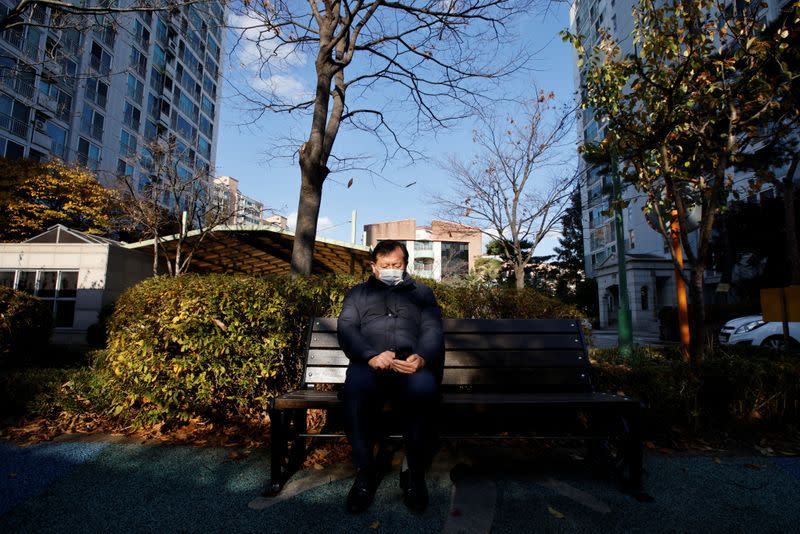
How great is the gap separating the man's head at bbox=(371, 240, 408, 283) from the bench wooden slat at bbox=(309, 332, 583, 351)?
680mm

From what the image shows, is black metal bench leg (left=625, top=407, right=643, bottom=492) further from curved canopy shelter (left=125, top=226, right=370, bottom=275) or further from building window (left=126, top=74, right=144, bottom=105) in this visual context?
building window (left=126, top=74, right=144, bottom=105)

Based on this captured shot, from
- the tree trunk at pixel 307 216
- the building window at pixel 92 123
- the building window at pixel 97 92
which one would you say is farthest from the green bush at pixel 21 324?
the building window at pixel 97 92

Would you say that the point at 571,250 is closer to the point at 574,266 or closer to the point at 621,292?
the point at 574,266

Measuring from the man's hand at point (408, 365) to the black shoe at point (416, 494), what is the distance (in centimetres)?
60

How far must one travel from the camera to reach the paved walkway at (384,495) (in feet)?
7.57

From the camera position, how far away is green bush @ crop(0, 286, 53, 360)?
15.5 ft

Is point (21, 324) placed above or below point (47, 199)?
below

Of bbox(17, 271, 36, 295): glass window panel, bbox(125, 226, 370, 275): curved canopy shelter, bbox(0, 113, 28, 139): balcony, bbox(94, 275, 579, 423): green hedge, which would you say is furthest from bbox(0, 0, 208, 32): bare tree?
bbox(0, 113, 28, 139): balcony

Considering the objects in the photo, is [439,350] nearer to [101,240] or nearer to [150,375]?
[150,375]

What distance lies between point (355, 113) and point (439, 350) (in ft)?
23.8

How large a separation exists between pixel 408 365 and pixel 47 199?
28717 millimetres

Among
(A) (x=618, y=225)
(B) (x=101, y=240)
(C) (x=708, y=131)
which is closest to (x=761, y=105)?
(C) (x=708, y=131)

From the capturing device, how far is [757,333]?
10.8m

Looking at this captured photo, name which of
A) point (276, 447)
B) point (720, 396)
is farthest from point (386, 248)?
point (720, 396)
